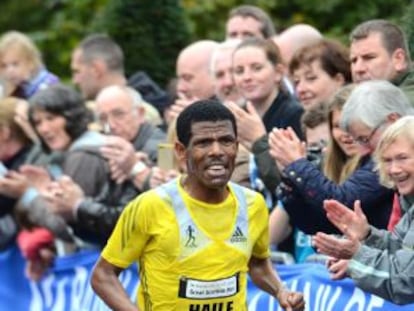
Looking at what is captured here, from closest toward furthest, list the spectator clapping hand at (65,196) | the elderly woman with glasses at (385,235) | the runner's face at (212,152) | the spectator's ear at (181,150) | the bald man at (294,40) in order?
1. the elderly woman with glasses at (385,235)
2. the runner's face at (212,152)
3. the spectator's ear at (181,150)
4. the spectator clapping hand at (65,196)
5. the bald man at (294,40)

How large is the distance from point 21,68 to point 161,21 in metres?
1.75

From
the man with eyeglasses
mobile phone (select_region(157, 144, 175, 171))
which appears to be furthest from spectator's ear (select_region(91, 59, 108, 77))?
the man with eyeglasses

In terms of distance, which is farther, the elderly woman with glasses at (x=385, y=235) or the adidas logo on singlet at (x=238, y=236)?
the adidas logo on singlet at (x=238, y=236)

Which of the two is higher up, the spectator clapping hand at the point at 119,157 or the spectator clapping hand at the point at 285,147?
the spectator clapping hand at the point at 285,147

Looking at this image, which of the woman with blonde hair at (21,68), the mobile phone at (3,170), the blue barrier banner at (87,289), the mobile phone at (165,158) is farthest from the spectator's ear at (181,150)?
the woman with blonde hair at (21,68)

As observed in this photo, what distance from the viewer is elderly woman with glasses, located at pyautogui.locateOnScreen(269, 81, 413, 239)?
10.5 meters

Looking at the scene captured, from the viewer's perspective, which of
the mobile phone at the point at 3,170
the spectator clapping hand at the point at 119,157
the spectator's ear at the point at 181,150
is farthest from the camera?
the mobile phone at the point at 3,170

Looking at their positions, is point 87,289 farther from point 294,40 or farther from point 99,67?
point 99,67

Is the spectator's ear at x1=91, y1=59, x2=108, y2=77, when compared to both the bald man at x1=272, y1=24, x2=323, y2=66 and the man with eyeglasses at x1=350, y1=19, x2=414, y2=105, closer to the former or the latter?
the bald man at x1=272, y1=24, x2=323, y2=66

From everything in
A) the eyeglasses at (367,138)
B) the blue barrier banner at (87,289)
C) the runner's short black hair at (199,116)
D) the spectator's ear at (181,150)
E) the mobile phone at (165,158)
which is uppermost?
the runner's short black hair at (199,116)

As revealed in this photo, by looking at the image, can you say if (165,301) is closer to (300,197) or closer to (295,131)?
(300,197)

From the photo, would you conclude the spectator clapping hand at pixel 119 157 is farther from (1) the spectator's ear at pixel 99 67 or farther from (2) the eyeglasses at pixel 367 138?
(2) the eyeglasses at pixel 367 138

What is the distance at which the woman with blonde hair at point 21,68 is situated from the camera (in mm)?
16172

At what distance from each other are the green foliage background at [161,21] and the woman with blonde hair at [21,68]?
4.44ft
